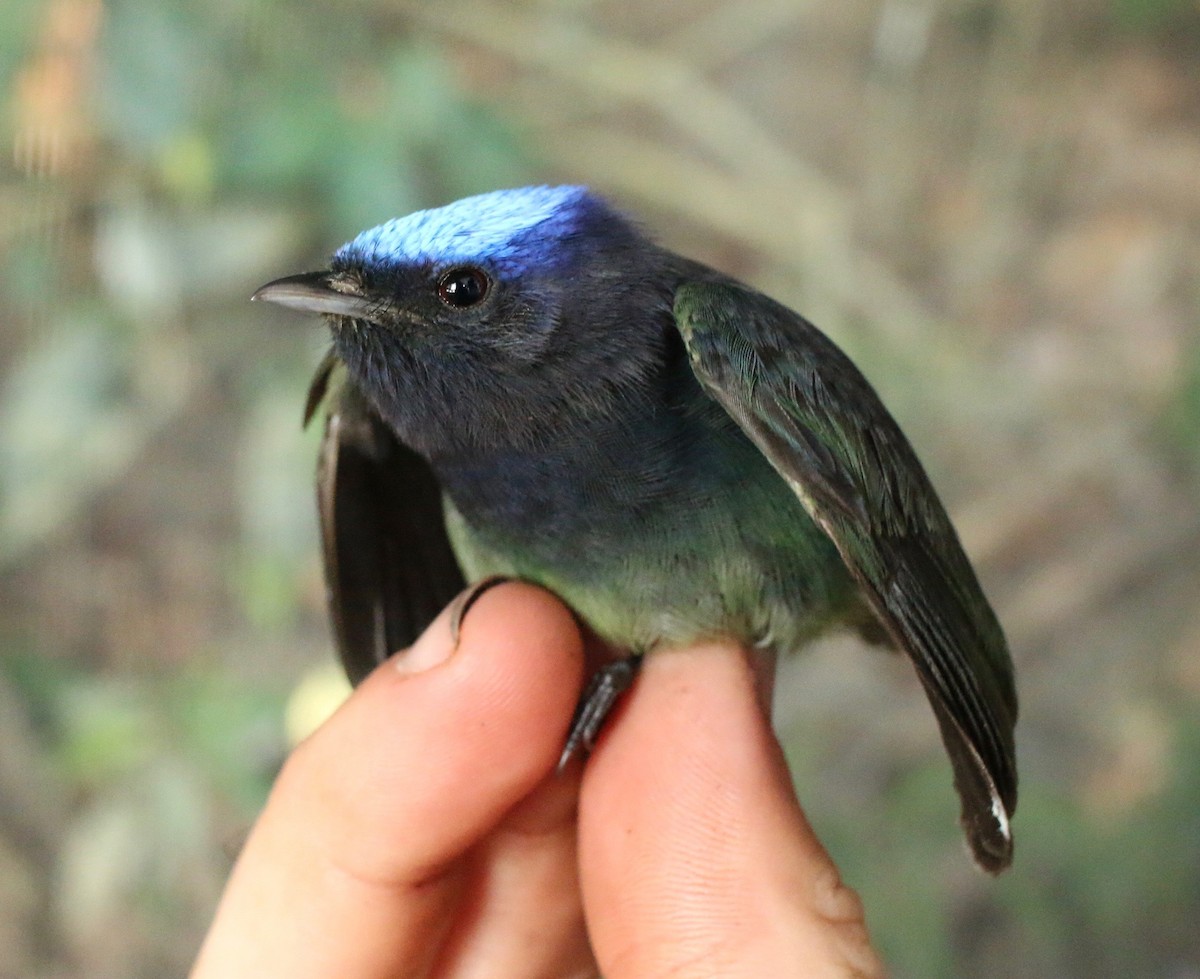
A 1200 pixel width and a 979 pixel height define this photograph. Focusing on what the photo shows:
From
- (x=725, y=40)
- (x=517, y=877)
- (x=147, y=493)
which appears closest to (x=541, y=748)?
(x=517, y=877)

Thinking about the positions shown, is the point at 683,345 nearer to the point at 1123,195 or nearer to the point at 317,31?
the point at 317,31

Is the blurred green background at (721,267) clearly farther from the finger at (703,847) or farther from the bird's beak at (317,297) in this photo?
the finger at (703,847)

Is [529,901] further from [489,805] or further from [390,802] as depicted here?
[390,802]

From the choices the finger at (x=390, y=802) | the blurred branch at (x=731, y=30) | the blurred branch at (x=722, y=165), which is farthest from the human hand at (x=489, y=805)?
the blurred branch at (x=731, y=30)

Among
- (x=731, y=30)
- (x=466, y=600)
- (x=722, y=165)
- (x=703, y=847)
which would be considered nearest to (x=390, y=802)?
(x=466, y=600)

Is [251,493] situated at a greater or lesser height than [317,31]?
lesser

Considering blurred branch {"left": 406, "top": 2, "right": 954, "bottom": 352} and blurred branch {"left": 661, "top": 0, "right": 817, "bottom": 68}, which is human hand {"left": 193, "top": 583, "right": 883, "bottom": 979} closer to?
blurred branch {"left": 406, "top": 2, "right": 954, "bottom": 352}
